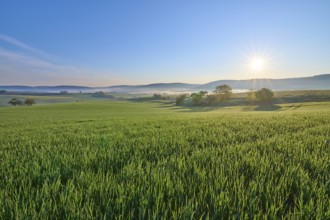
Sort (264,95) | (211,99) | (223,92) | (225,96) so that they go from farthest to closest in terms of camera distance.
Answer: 1. (223,92)
2. (225,96)
3. (211,99)
4. (264,95)

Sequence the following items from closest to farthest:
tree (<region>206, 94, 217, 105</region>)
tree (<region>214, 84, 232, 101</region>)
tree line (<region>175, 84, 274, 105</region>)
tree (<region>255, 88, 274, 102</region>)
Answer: tree (<region>255, 88, 274, 102</region>) < tree line (<region>175, 84, 274, 105</region>) < tree (<region>206, 94, 217, 105</region>) < tree (<region>214, 84, 232, 101</region>)

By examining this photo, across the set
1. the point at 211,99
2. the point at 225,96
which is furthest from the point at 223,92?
the point at 211,99

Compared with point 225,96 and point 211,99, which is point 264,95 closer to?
A: point 225,96

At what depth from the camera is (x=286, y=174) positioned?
2303 millimetres

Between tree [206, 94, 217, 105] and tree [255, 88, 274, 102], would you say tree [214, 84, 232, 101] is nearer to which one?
tree [206, 94, 217, 105]

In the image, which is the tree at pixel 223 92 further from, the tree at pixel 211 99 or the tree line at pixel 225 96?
the tree at pixel 211 99

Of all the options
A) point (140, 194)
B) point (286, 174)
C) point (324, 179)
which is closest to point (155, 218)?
point (140, 194)

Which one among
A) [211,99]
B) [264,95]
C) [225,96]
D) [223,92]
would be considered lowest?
[211,99]

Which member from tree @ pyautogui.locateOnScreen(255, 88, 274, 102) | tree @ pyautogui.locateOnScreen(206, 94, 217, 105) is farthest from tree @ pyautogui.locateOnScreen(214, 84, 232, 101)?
tree @ pyautogui.locateOnScreen(255, 88, 274, 102)

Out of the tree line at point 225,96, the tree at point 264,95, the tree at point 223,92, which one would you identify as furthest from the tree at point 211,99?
the tree at point 264,95

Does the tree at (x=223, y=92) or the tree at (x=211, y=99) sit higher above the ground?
the tree at (x=223, y=92)

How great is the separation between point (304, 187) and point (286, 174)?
0.35 meters

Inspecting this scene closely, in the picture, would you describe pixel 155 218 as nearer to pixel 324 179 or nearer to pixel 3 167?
pixel 324 179

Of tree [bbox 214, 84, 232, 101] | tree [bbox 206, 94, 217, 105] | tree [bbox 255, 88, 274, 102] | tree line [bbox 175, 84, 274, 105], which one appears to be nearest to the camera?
tree [bbox 255, 88, 274, 102]
